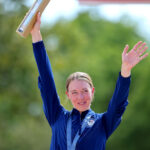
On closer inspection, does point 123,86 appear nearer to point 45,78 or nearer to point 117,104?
point 117,104

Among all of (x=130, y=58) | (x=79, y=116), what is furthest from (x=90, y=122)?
(x=130, y=58)

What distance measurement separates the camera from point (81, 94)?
4125mm

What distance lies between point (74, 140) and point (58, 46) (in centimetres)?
1604

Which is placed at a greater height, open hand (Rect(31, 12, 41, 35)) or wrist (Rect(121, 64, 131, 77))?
open hand (Rect(31, 12, 41, 35))

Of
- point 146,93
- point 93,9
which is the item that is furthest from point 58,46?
point 93,9

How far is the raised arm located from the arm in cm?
53

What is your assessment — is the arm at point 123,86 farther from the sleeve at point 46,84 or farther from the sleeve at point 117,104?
the sleeve at point 46,84

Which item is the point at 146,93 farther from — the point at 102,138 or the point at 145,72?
the point at 102,138

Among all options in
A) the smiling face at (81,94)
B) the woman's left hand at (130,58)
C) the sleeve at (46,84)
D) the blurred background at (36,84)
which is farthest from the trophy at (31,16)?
the blurred background at (36,84)

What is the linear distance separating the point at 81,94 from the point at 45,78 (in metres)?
0.39

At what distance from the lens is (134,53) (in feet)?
12.9

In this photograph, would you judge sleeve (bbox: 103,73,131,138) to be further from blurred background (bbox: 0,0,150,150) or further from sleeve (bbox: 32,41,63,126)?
blurred background (bbox: 0,0,150,150)

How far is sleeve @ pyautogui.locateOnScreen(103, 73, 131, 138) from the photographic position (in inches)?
153

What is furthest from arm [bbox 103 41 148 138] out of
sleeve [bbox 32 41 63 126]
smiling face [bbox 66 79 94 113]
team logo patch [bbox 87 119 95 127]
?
sleeve [bbox 32 41 63 126]
